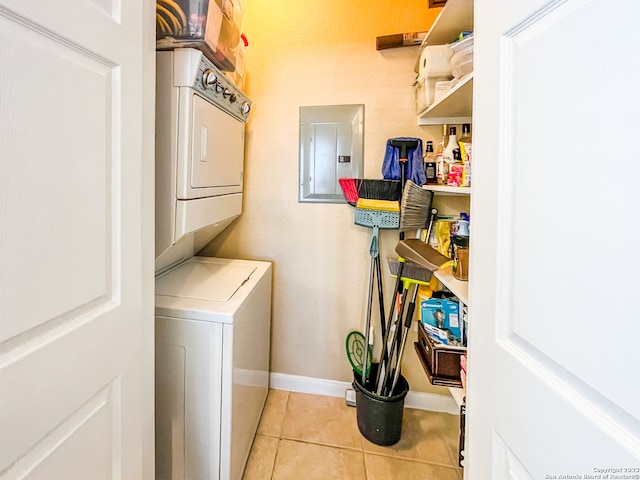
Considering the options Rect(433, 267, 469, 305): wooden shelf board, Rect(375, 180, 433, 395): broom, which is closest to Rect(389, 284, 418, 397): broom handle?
Rect(375, 180, 433, 395): broom

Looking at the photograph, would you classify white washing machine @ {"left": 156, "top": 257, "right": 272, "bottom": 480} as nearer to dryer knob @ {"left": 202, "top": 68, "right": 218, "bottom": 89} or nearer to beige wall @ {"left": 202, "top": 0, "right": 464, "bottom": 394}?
beige wall @ {"left": 202, "top": 0, "right": 464, "bottom": 394}

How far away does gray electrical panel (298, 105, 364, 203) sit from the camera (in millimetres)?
1946

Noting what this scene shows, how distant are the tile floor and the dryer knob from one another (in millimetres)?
1797

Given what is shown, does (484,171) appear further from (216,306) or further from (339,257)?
(339,257)

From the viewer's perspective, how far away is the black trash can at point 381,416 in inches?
66.1

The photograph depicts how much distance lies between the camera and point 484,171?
0.72 m

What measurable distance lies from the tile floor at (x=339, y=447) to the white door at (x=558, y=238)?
107cm

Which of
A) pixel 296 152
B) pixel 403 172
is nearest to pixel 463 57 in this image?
pixel 403 172

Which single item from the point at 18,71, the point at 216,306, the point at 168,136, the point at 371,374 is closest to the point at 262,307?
the point at 216,306

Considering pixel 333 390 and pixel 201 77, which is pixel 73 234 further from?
pixel 333 390

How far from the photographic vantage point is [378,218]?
1.75 meters

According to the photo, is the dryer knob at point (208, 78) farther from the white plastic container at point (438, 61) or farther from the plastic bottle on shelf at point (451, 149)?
the plastic bottle on shelf at point (451, 149)

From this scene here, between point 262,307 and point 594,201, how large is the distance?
163 cm

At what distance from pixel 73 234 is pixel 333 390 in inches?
74.7
